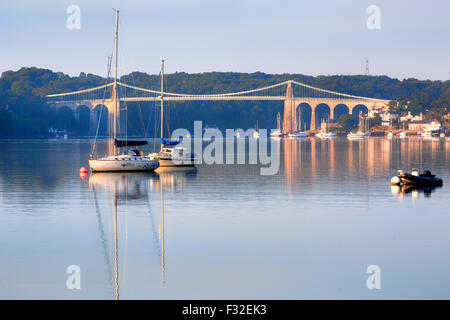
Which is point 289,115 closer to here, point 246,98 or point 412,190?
point 246,98

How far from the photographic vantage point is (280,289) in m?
11.8

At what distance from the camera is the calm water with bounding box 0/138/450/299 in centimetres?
1201

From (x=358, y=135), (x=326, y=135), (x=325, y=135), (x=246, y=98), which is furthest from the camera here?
(x=246, y=98)

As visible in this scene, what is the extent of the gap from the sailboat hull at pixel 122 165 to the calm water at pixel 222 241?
608 centimetres

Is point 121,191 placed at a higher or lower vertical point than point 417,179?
lower

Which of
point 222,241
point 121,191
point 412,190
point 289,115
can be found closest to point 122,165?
point 121,191

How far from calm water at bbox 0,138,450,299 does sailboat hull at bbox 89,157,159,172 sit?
608 cm

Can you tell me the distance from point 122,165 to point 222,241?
19835 millimetres

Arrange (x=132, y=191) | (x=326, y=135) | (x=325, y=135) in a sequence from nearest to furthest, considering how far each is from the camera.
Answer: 1. (x=132, y=191)
2. (x=326, y=135)
3. (x=325, y=135)

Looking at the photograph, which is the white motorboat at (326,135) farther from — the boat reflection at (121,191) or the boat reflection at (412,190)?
the boat reflection at (412,190)

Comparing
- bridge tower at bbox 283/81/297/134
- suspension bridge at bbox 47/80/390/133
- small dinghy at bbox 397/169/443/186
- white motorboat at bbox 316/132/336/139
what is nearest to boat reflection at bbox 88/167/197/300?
small dinghy at bbox 397/169/443/186

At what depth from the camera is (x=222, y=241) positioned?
1590cm

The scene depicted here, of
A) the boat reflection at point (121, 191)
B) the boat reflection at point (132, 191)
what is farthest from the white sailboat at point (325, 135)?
the boat reflection at point (121, 191)
